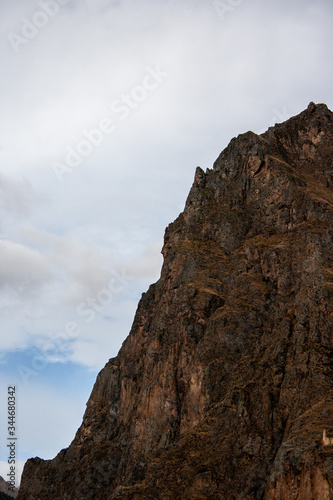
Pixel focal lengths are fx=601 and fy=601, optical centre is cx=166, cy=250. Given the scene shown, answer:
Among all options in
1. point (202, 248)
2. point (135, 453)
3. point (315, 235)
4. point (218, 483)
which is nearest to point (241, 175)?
point (202, 248)

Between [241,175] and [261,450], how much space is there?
65837mm

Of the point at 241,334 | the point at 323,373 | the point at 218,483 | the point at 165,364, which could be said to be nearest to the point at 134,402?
the point at 165,364

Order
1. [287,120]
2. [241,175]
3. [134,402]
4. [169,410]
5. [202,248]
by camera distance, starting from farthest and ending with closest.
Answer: [287,120] < [241,175] < [202,248] < [134,402] < [169,410]

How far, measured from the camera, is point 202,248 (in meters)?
117

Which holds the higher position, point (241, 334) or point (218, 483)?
point (241, 334)

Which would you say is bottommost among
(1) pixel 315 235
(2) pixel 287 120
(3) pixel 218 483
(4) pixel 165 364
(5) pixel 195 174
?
(3) pixel 218 483

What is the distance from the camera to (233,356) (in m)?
94.7

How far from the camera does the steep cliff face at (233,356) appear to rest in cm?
7688

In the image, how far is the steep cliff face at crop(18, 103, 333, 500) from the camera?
76.9 metres

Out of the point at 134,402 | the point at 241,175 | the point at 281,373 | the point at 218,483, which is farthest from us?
the point at 241,175

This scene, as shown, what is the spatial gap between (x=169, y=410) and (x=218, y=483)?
2091 cm

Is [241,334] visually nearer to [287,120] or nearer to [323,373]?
[323,373]

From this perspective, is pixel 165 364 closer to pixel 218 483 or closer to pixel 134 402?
pixel 134 402

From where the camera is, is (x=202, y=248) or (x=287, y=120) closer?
(x=202, y=248)
